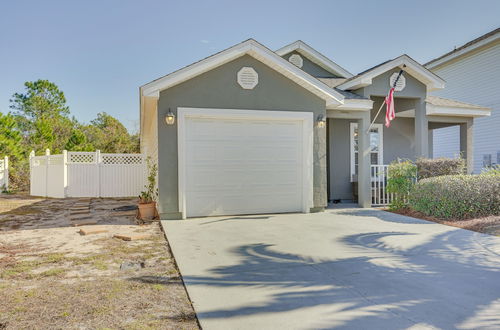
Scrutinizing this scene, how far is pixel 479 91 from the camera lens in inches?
585

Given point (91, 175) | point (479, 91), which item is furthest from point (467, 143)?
point (91, 175)

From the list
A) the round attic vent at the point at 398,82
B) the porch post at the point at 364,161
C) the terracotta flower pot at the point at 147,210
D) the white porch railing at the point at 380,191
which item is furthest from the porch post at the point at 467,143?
the terracotta flower pot at the point at 147,210

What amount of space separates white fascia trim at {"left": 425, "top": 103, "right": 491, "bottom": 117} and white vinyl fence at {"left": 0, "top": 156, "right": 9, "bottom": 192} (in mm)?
18676

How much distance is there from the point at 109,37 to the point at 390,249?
18.1 m

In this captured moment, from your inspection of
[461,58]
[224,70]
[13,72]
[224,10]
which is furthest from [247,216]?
[13,72]

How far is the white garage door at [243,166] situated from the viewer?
765cm

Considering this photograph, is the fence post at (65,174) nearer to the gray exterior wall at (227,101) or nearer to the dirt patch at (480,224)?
the gray exterior wall at (227,101)

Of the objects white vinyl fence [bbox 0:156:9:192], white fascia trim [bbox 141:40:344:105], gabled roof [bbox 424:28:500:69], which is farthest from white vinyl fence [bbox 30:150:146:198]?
gabled roof [bbox 424:28:500:69]

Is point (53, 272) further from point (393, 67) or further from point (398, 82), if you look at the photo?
point (398, 82)

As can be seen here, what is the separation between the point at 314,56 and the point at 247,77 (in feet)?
18.0

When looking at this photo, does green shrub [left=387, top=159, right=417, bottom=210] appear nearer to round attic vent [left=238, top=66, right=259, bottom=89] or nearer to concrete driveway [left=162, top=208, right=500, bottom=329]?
concrete driveway [left=162, top=208, right=500, bottom=329]

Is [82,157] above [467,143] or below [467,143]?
below

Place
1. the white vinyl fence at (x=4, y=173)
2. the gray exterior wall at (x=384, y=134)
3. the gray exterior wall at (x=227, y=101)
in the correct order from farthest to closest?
1. the white vinyl fence at (x=4, y=173)
2. the gray exterior wall at (x=384, y=134)
3. the gray exterior wall at (x=227, y=101)

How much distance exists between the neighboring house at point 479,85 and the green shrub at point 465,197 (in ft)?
27.2
